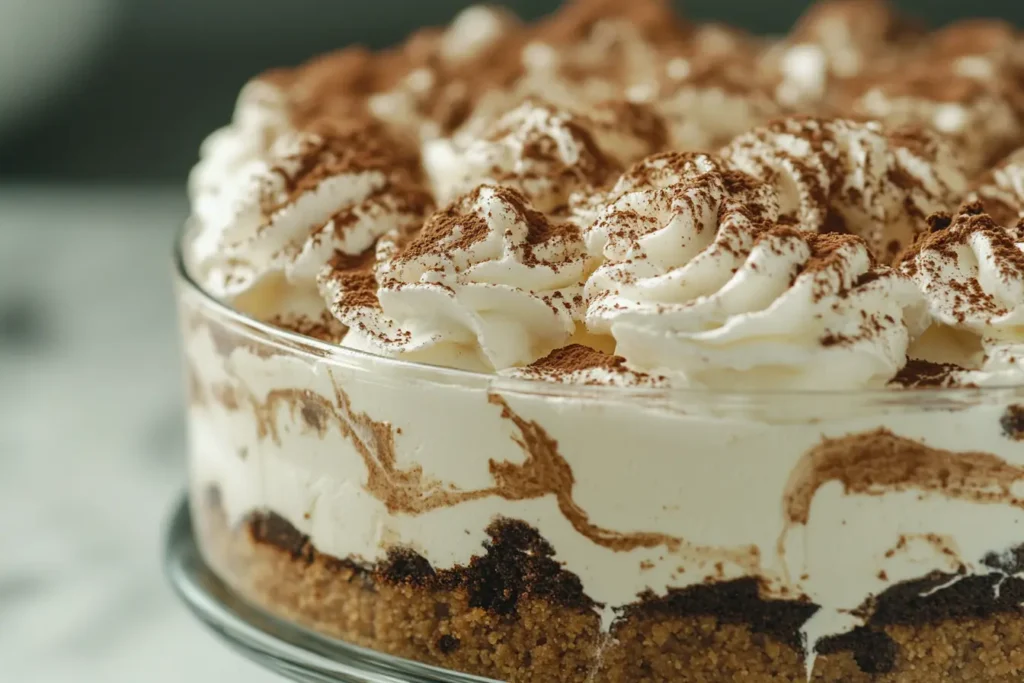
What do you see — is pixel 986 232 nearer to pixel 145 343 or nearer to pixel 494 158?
pixel 494 158

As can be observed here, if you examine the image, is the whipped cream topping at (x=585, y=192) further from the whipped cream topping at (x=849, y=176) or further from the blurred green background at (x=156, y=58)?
the blurred green background at (x=156, y=58)

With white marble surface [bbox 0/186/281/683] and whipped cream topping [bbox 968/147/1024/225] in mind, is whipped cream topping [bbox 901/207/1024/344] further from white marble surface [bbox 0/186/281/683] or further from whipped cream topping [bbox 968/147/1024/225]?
white marble surface [bbox 0/186/281/683]

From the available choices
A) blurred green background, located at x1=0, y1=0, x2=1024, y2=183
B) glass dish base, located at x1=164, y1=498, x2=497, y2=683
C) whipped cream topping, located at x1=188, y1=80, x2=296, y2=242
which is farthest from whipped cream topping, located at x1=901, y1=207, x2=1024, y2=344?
blurred green background, located at x1=0, y1=0, x2=1024, y2=183

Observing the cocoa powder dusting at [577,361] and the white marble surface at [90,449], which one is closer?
the cocoa powder dusting at [577,361]

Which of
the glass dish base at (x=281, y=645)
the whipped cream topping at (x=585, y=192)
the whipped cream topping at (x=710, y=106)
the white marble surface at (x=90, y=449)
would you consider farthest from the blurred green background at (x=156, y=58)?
the glass dish base at (x=281, y=645)

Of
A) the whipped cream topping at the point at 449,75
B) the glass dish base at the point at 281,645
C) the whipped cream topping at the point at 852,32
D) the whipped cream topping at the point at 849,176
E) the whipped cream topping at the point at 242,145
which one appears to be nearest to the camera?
the glass dish base at the point at 281,645

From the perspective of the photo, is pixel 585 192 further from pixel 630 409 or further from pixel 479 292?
pixel 630 409
